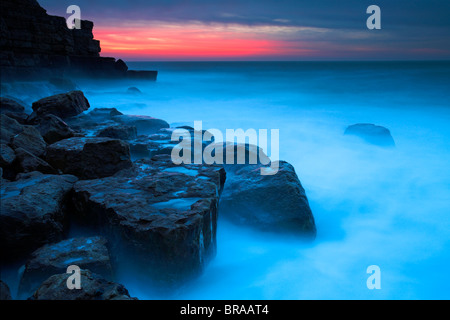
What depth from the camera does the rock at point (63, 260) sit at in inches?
84.7

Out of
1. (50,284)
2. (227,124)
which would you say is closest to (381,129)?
(227,124)

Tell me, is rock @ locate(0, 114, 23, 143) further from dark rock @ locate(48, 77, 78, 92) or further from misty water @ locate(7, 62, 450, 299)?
dark rock @ locate(48, 77, 78, 92)

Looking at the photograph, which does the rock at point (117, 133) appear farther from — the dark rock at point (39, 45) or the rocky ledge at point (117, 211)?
the dark rock at point (39, 45)

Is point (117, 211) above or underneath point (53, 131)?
underneath

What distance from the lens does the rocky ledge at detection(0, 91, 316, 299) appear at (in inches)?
90.8

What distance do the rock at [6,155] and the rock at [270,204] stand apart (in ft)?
7.79

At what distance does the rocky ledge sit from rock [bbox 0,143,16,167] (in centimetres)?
1

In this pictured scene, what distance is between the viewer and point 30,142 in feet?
13.2

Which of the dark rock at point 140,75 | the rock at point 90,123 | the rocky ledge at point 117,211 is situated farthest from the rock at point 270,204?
the dark rock at point 140,75

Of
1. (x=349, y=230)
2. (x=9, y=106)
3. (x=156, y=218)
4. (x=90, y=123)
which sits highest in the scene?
(x=9, y=106)

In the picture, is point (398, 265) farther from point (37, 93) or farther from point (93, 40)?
point (93, 40)

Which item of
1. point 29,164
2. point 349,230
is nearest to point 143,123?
point 29,164

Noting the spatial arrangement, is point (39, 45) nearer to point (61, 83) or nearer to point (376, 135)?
point (61, 83)

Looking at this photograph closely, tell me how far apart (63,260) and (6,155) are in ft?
6.04
